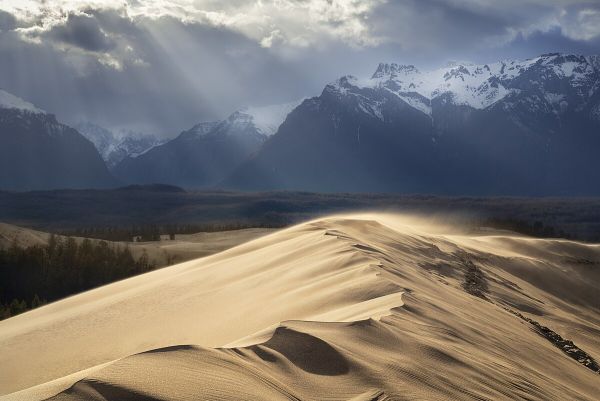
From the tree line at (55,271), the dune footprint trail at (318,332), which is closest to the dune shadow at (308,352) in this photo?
the dune footprint trail at (318,332)

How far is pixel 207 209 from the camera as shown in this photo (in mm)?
106812

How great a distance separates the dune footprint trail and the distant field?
63.1m

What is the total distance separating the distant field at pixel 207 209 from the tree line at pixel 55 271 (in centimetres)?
5145

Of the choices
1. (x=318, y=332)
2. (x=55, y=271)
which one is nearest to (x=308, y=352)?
(x=318, y=332)

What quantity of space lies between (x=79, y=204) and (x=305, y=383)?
4952 inches

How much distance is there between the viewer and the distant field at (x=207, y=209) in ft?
282

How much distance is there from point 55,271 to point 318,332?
20.4 metres

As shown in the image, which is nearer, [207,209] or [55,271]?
[55,271]

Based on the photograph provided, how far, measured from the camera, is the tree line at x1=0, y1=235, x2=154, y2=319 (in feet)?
72.6

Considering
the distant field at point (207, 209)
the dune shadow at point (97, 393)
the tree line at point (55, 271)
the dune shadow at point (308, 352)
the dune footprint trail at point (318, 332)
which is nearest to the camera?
the dune shadow at point (97, 393)

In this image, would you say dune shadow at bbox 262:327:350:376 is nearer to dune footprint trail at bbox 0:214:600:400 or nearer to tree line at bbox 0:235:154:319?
dune footprint trail at bbox 0:214:600:400

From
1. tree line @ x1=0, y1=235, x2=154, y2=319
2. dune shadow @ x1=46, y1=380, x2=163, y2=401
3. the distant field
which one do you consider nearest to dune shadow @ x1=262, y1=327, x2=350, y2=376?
dune shadow @ x1=46, y1=380, x2=163, y2=401

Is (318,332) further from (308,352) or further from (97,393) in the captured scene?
(97,393)

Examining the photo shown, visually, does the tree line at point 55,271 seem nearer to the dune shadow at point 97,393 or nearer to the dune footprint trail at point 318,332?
the dune footprint trail at point 318,332
